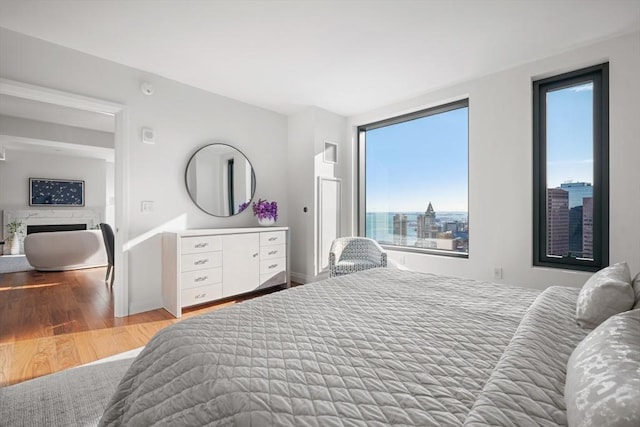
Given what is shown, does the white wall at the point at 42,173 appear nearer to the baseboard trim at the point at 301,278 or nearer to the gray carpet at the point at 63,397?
the baseboard trim at the point at 301,278

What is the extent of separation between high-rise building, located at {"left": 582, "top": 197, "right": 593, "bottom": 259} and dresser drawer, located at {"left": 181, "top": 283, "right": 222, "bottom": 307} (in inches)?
141

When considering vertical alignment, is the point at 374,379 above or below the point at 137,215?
below

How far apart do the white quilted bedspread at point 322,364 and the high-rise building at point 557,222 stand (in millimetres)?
1757

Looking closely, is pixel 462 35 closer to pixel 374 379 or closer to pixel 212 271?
pixel 374 379

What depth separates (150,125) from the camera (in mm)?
3131

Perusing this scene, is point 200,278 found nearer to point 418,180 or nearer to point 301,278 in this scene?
point 301,278

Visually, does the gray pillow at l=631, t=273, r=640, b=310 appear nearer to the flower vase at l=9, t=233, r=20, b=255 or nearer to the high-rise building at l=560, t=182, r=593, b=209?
the high-rise building at l=560, t=182, r=593, b=209

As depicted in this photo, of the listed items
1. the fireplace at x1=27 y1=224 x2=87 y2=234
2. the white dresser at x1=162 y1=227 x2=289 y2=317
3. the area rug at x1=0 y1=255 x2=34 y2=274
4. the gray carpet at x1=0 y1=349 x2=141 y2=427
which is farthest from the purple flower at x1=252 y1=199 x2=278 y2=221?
the fireplace at x1=27 y1=224 x2=87 y2=234

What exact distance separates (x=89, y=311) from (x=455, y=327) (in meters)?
3.53

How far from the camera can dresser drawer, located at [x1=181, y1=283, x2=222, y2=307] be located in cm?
299

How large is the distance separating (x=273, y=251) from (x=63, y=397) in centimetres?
233

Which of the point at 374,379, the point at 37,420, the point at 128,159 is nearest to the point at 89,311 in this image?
the point at 128,159

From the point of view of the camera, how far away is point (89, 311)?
3072 millimetres

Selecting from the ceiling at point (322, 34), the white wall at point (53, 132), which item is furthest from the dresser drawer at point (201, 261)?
the white wall at point (53, 132)
